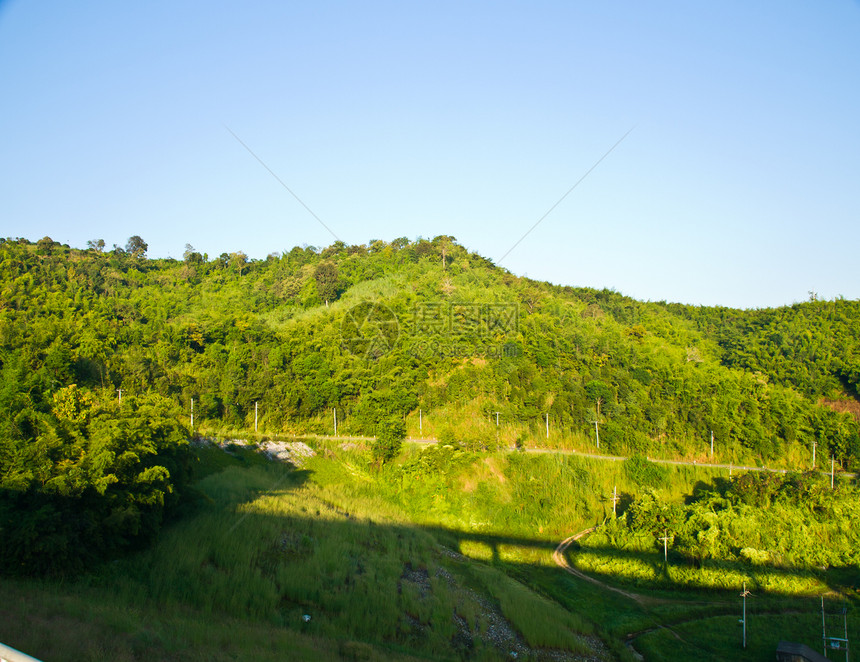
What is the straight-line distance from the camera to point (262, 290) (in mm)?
73375

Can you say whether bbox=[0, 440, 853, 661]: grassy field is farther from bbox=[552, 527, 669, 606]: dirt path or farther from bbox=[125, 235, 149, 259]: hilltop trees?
bbox=[125, 235, 149, 259]: hilltop trees

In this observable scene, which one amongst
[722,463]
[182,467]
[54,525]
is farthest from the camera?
[722,463]

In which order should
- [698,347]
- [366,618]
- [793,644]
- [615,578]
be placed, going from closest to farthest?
[366,618], [793,644], [615,578], [698,347]

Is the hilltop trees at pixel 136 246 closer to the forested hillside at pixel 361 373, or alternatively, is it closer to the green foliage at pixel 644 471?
the forested hillside at pixel 361 373

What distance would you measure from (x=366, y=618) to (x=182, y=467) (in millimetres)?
8544

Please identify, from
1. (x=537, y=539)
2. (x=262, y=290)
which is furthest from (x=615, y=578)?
(x=262, y=290)

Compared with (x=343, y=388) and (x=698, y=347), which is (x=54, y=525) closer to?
(x=343, y=388)

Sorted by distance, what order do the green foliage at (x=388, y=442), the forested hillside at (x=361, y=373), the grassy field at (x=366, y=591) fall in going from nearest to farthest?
the grassy field at (x=366, y=591)
the forested hillside at (x=361, y=373)
the green foliage at (x=388, y=442)
